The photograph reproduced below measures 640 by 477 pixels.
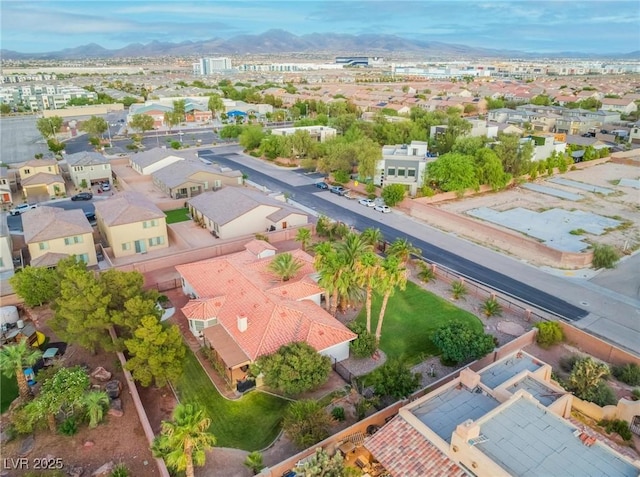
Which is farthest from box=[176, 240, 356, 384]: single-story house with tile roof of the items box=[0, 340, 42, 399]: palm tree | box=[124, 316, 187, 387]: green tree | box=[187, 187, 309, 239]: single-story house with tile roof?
box=[187, 187, 309, 239]: single-story house with tile roof

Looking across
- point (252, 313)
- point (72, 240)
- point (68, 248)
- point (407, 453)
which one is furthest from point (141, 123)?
point (407, 453)

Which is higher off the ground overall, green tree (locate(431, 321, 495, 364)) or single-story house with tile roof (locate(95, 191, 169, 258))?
single-story house with tile roof (locate(95, 191, 169, 258))

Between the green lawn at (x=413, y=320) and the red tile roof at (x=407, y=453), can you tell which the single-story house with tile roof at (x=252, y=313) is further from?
the red tile roof at (x=407, y=453)

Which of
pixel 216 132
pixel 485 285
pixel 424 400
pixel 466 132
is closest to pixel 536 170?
pixel 466 132

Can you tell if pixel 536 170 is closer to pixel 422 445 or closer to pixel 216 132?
pixel 422 445

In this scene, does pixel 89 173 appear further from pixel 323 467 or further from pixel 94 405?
pixel 323 467

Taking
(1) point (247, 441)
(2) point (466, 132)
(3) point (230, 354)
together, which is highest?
(2) point (466, 132)

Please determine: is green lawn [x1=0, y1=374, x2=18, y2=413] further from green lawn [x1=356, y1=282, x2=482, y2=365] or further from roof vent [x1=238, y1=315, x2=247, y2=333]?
green lawn [x1=356, y1=282, x2=482, y2=365]
